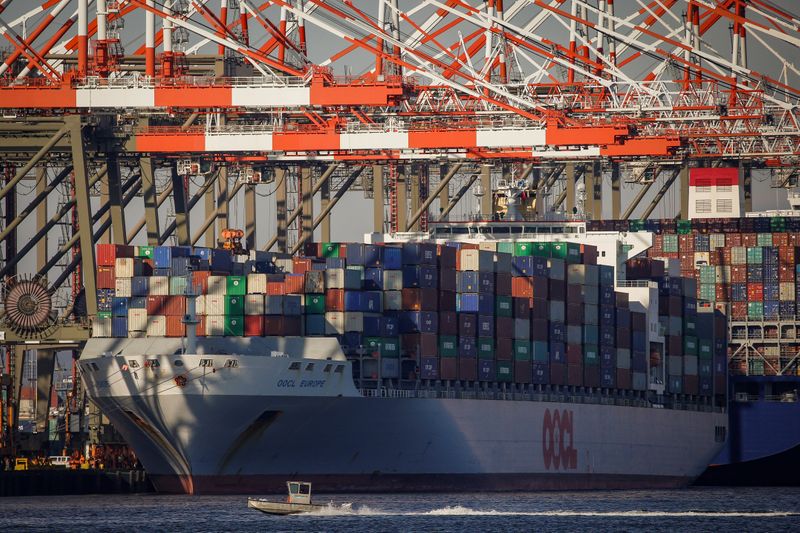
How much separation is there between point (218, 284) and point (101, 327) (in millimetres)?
4316

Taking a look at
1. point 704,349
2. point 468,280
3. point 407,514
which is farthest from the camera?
point 704,349

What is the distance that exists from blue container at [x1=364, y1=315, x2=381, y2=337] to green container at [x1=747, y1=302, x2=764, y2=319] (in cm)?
2488

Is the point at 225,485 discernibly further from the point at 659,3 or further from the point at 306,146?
the point at 659,3

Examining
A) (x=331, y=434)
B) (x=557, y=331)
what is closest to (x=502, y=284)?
(x=557, y=331)

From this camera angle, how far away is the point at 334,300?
6369 cm

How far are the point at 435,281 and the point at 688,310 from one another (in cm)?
1733

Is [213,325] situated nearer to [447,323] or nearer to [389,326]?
[389,326]

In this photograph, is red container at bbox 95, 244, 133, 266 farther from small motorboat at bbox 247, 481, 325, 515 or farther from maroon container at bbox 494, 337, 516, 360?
maroon container at bbox 494, 337, 516, 360

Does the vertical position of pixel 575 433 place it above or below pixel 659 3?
below

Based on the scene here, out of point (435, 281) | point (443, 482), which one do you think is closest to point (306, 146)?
point (435, 281)

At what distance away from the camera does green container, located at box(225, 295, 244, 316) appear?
62.3 m

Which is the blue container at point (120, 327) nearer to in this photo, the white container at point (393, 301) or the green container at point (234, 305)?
the green container at point (234, 305)

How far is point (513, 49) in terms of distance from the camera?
264 ft

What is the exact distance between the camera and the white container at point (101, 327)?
208ft
